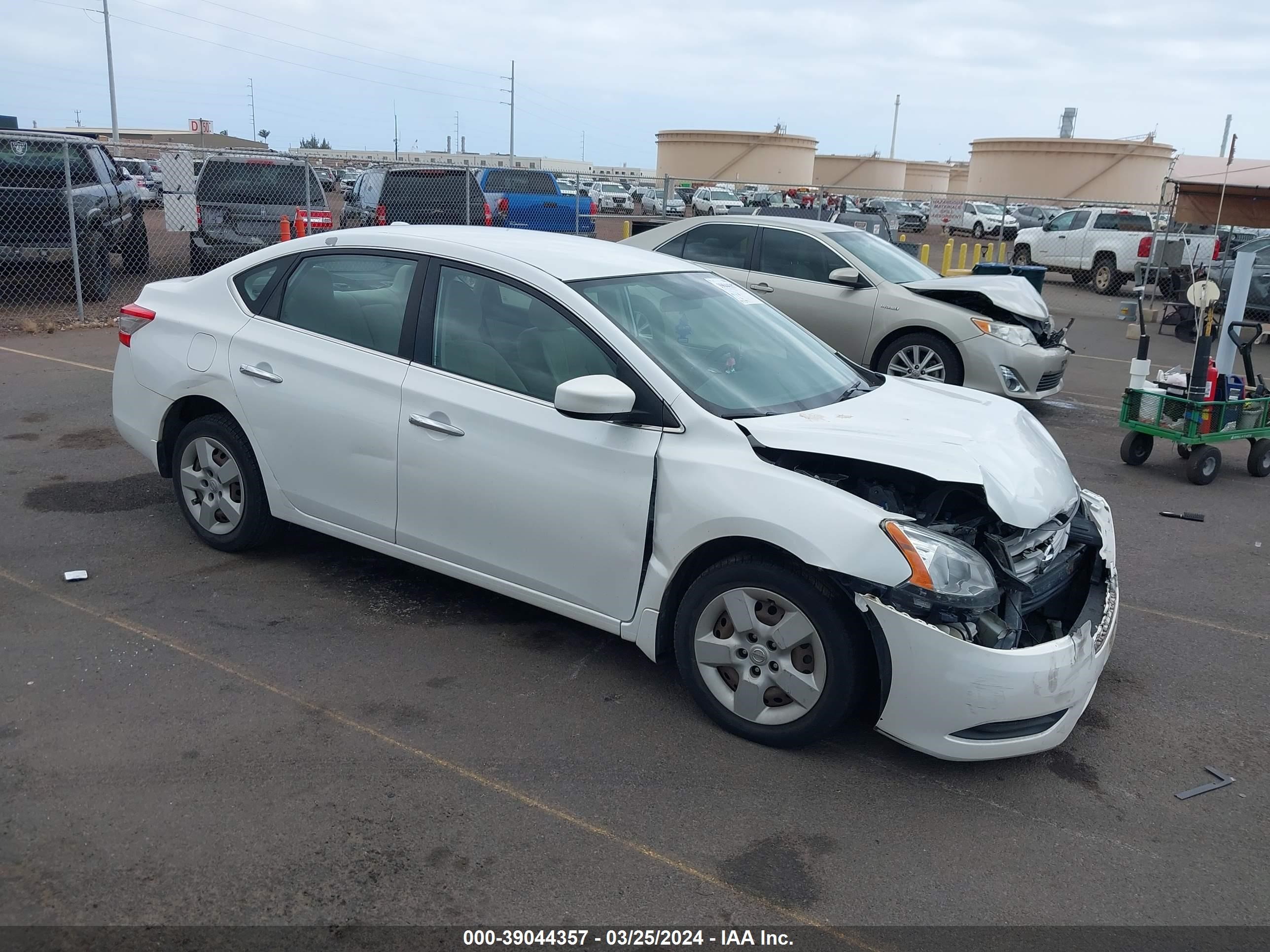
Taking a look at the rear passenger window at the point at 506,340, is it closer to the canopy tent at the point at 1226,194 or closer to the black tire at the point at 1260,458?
the black tire at the point at 1260,458

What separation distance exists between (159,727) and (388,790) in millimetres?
958

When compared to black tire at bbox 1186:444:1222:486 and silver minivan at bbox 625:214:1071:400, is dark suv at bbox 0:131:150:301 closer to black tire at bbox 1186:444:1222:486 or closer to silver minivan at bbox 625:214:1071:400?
silver minivan at bbox 625:214:1071:400

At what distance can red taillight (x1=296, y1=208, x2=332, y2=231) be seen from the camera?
14805mm

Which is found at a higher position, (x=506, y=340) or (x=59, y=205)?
(x=59, y=205)

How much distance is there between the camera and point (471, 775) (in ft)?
11.6

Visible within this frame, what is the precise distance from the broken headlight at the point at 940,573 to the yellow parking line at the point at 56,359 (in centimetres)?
866

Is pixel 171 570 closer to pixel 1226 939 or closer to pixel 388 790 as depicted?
pixel 388 790

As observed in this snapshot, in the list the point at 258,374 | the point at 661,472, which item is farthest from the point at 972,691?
the point at 258,374

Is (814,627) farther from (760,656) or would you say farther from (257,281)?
(257,281)

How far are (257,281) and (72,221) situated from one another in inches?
342

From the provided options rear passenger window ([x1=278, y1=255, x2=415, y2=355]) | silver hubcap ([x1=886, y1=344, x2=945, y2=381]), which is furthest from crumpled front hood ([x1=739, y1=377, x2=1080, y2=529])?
silver hubcap ([x1=886, y1=344, x2=945, y2=381])

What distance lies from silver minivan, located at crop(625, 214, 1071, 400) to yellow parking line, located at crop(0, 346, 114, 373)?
5513 millimetres

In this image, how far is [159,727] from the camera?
3758 millimetres

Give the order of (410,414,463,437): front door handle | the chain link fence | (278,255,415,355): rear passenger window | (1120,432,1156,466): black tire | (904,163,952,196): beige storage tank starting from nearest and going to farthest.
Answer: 1. (410,414,463,437): front door handle
2. (278,255,415,355): rear passenger window
3. (1120,432,1156,466): black tire
4. the chain link fence
5. (904,163,952,196): beige storage tank
